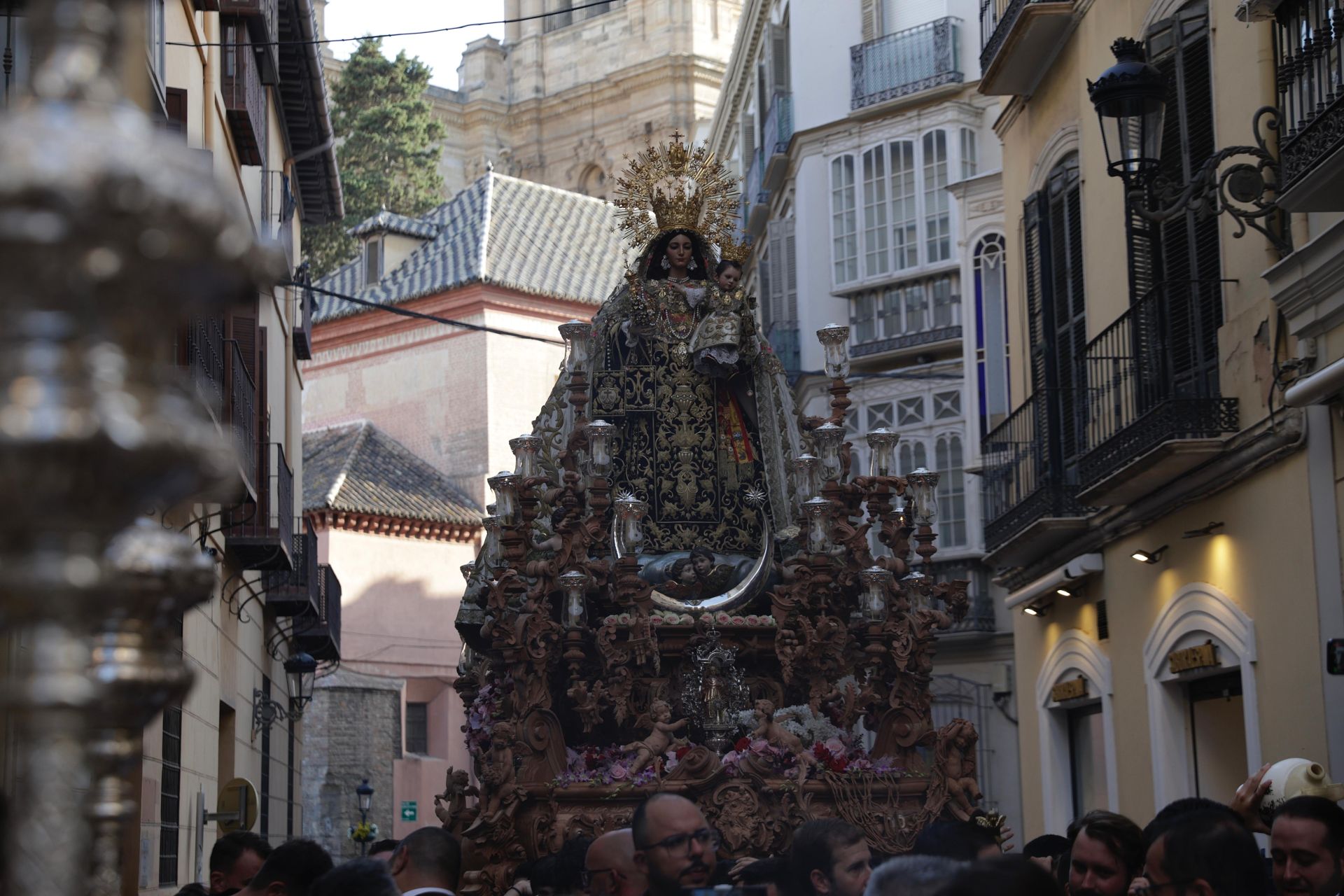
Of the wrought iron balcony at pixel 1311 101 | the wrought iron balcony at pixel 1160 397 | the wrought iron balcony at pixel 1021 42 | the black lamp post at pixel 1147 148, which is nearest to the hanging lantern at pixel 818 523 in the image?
the black lamp post at pixel 1147 148

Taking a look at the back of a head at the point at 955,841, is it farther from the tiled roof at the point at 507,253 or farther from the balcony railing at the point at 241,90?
the tiled roof at the point at 507,253

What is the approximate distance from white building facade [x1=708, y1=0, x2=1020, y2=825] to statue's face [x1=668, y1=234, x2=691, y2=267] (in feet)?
36.0

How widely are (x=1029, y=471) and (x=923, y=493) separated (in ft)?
19.6

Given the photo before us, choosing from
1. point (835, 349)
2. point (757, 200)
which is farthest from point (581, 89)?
point (835, 349)

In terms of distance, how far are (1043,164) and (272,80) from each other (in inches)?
348

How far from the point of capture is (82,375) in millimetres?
1517

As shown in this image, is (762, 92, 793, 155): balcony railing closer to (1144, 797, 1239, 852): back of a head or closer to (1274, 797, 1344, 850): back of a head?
(1144, 797, 1239, 852): back of a head

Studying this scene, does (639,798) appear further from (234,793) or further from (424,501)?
(424,501)

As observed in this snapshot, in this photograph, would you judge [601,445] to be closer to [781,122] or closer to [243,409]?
[243,409]

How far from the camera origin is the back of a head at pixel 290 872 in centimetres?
522

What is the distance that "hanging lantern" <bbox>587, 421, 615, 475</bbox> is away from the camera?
9406 millimetres

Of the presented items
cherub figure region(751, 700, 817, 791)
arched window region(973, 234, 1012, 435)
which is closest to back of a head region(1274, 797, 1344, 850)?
cherub figure region(751, 700, 817, 791)

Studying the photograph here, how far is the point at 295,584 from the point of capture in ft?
66.7

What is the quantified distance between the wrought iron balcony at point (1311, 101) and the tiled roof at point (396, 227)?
109 ft
